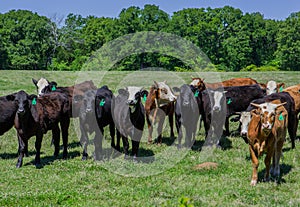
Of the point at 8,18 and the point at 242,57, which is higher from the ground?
the point at 8,18

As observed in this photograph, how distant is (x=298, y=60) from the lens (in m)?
65.9

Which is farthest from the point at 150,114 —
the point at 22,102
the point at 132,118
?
the point at 22,102

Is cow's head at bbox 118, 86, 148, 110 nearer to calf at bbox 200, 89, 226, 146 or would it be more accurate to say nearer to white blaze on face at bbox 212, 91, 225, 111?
white blaze on face at bbox 212, 91, 225, 111

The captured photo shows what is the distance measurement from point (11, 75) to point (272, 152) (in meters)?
32.6

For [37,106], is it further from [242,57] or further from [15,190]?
[242,57]

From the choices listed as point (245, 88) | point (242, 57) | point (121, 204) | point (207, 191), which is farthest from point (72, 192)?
point (242, 57)

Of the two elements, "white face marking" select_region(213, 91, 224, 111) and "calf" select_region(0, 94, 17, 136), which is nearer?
"calf" select_region(0, 94, 17, 136)

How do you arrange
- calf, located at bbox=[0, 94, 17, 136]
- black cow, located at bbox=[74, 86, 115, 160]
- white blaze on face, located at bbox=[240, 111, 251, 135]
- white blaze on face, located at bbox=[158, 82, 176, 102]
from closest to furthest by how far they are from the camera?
1. white blaze on face, located at bbox=[240, 111, 251, 135]
2. calf, located at bbox=[0, 94, 17, 136]
3. black cow, located at bbox=[74, 86, 115, 160]
4. white blaze on face, located at bbox=[158, 82, 176, 102]

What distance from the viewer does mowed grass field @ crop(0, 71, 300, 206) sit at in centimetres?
712

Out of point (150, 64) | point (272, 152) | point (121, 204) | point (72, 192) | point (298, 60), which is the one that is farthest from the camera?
point (298, 60)

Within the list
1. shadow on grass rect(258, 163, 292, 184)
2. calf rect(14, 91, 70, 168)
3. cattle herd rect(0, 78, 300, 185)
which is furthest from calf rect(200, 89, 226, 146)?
calf rect(14, 91, 70, 168)

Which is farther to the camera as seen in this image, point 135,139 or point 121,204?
point 135,139

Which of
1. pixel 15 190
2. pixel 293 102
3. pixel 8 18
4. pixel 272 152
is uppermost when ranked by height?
pixel 8 18

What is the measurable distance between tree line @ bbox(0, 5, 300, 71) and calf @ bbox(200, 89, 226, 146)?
172 ft
